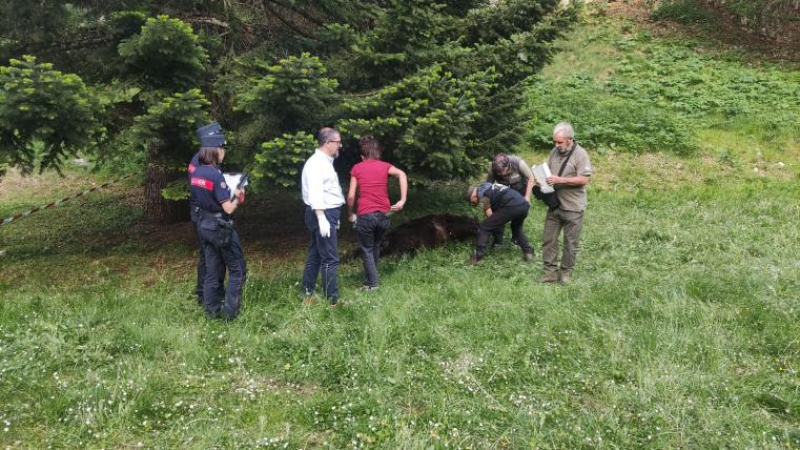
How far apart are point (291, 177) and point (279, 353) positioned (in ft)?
7.71

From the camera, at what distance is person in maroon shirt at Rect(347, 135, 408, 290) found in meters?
5.93

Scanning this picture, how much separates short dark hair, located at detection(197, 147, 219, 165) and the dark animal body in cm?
307

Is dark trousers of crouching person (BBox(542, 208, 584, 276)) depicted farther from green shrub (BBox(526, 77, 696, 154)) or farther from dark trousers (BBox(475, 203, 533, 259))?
green shrub (BBox(526, 77, 696, 154))

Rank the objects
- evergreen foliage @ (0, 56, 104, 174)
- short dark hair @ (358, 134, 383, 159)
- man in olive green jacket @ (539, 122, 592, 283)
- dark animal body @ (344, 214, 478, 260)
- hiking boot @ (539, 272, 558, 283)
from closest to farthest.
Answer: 1. evergreen foliage @ (0, 56, 104, 174)
2. man in olive green jacket @ (539, 122, 592, 283)
3. short dark hair @ (358, 134, 383, 159)
4. hiking boot @ (539, 272, 558, 283)
5. dark animal body @ (344, 214, 478, 260)

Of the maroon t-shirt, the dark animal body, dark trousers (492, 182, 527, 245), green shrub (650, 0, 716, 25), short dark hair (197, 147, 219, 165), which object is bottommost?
the dark animal body

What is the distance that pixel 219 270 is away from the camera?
5285mm

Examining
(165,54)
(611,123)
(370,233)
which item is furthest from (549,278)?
(611,123)

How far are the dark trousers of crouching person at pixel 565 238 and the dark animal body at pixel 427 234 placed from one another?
1.90m

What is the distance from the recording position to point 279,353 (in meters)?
4.47

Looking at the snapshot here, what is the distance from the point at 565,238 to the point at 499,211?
3.63ft

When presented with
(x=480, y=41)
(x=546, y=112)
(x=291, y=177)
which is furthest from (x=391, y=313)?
(x=546, y=112)

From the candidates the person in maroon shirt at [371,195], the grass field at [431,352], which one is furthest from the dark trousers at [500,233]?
the person in maroon shirt at [371,195]

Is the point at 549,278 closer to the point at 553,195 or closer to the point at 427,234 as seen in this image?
the point at 553,195

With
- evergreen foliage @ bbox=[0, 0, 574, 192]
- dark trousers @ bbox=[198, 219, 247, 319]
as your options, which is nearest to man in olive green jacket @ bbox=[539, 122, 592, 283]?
evergreen foliage @ bbox=[0, 0, 574, 192]
